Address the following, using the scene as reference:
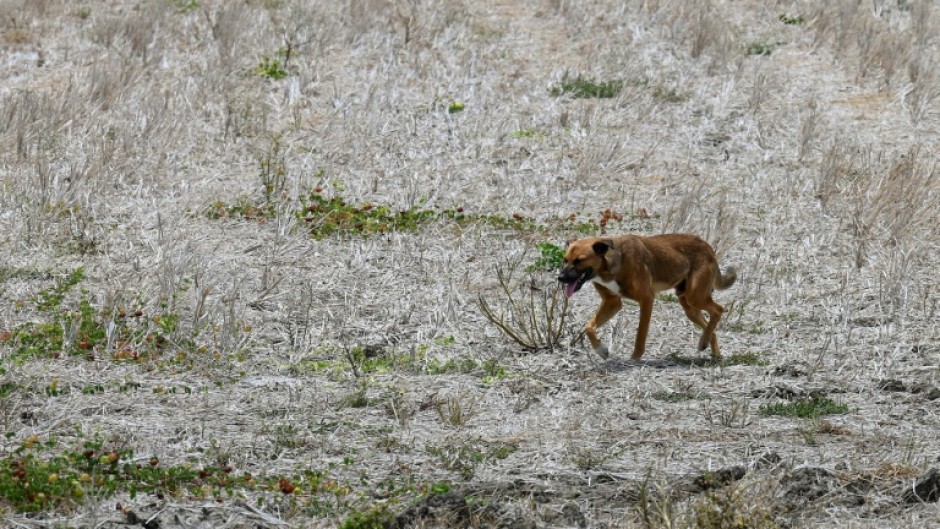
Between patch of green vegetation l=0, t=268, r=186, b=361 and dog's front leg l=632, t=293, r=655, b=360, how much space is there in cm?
323

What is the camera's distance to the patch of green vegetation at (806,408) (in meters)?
8.19

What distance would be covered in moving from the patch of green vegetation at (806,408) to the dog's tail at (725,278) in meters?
1.91

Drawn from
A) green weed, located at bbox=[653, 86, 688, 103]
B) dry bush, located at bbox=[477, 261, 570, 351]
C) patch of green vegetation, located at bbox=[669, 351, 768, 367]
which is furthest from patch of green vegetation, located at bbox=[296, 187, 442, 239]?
green weed, located at bbox=[653, 86, 688, 103]

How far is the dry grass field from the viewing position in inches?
275

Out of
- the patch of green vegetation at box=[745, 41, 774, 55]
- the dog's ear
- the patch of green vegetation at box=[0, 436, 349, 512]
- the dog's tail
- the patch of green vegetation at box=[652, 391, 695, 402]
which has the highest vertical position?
the patch of green vegetation at box=[745, 41, 774, 55]

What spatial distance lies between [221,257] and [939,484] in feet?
21.1

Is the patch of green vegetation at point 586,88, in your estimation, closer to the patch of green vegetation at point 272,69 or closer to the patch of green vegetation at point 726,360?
the patch of green vegetation at point 272,69

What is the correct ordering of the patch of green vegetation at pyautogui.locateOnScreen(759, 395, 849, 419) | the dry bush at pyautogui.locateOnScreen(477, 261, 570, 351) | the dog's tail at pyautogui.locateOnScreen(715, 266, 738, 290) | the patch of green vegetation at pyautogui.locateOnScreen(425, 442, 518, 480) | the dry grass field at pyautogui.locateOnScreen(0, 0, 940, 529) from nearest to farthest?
the dry grass field at pyautogui.locateOnScreen(0, 0, 940, 529), the patch of green vegetation at pyautogui.locateOnScreen(425, 442, 518, 480), the patch of green vegetation at pyautogui.locateOnScreen(759, 395, 849, 419), the dry bush at pyautogui.locateOnScreen(477, 261, 570, 351), the dog's tail at pyautogui.locateOnScreen(715, 266, 738, 290)

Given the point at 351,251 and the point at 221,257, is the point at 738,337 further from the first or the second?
the point at 221,257

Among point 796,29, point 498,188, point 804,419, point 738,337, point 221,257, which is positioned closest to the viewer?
point 804,419

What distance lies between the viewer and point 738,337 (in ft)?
33.6

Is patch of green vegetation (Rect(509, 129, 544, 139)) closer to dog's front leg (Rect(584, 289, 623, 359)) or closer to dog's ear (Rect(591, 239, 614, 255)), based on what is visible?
dog's front leg (Rect(584, 289, 623, 359))

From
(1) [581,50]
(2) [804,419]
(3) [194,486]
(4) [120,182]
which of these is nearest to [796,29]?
(1) [581,50]

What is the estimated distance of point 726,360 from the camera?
9523mm
